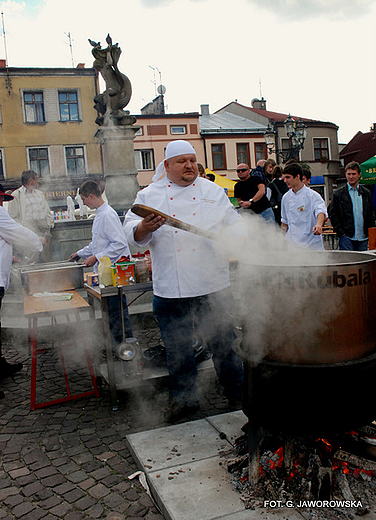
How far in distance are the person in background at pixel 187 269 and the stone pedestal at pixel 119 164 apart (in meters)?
5.60

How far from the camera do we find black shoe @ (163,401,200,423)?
10.6 ft

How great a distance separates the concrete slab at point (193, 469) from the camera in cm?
214

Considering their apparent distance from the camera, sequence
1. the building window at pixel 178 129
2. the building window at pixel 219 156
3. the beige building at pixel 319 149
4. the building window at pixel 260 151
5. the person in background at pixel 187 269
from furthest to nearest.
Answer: the beige building at pixel 319 149 → the building window at pixel 260 151 → the building window at pixel 219 156 → the building window at pixel 178 129 → the person in background at pixel 187 269

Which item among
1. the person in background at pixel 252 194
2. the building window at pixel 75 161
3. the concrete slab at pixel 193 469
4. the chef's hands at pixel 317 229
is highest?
the building window at pixel 75 161

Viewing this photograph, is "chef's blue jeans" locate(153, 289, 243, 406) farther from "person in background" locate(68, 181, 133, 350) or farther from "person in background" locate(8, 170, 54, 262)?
"person in background" locate(8, 170, 54, 262)

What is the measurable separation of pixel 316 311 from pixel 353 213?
15.6 feet

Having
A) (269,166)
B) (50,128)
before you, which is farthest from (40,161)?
(269,166)

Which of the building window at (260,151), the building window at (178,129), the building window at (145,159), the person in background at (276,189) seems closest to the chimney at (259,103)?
the building window at (260,151)

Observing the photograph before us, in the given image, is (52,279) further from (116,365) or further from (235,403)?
(235,403)

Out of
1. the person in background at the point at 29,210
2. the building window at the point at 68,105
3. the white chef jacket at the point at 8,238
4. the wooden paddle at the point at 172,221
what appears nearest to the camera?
the wooden paddle at the point at 172,221

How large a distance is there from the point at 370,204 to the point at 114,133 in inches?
196

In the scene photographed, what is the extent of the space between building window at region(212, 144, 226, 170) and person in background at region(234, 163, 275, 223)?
2539 cm

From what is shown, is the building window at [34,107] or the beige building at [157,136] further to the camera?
the beige building at [157,136]

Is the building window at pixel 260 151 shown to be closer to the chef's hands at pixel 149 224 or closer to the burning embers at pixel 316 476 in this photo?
the chef's hands at pixel 149 224
